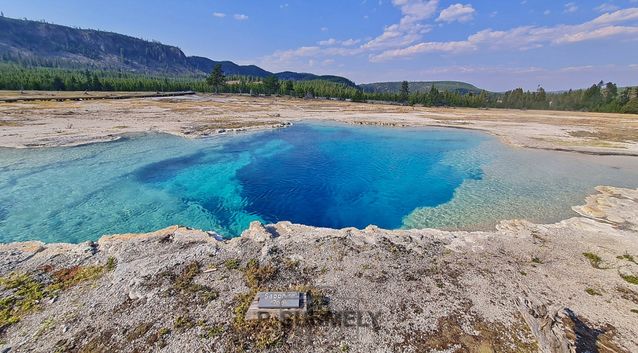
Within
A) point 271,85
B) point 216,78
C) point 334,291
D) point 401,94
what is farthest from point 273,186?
point 216,78

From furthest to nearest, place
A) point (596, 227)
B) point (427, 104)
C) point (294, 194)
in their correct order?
1. point (427, 104)
2. point (294, 194)
3. point (596, 227)

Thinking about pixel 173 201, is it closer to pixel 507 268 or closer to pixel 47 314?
pixel 47 314

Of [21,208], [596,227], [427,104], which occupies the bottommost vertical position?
[21,208]

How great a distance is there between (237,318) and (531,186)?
73.8 feet

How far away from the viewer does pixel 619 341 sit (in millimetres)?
7285

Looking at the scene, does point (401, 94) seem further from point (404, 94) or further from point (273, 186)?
point (273, 186)

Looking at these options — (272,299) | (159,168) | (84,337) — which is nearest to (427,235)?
(272,299)

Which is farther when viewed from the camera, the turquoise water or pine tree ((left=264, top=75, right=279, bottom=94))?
pine tree ((left=264, top=75, right=279, bottom=94))

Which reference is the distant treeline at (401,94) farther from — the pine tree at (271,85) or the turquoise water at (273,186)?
the turquoise water at (273,186)

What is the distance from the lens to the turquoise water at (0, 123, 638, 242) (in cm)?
1588

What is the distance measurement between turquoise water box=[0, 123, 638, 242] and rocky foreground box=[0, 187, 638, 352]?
3505 millimetres

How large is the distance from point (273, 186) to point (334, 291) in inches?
542

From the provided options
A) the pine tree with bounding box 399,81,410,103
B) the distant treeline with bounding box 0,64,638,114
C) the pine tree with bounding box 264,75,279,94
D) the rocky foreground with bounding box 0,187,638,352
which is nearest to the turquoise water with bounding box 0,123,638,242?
the rocky foreground with bounding box 0,187,638,352

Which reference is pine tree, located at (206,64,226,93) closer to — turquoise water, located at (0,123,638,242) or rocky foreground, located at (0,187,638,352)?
turquoise water, located at (0,123,638,242)
